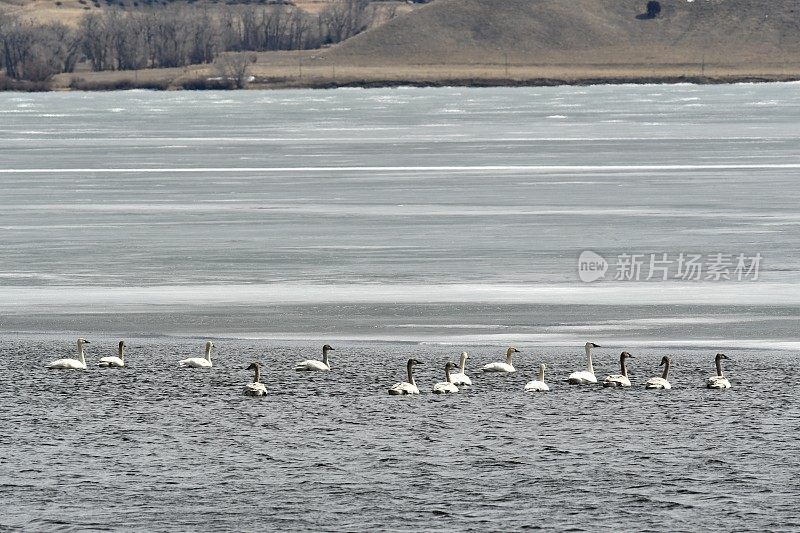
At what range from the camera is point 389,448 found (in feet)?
39.3

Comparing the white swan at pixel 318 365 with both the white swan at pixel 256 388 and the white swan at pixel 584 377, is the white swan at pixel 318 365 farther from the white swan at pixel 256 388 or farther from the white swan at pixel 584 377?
the white swan at pixel 584 377

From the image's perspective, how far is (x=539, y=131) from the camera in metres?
66.7

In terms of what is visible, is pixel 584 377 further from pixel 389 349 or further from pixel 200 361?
pixel 200 361

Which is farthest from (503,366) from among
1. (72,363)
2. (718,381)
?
(72,363)

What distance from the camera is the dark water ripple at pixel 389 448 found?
1024 cm

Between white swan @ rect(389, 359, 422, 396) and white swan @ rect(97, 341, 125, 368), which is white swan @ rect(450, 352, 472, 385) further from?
white swan @ rect(97, 341, 125, 368)

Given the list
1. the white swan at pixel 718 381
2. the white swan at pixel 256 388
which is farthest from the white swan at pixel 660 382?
the white swan at pixel 256 388

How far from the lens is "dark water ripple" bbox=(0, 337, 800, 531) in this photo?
10242mm

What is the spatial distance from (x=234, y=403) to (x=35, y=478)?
2.90 m

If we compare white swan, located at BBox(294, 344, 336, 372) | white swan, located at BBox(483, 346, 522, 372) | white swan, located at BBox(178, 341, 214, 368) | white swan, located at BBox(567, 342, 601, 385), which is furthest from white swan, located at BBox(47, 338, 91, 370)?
white swan, located at BBox(567, 342, 601, 385)

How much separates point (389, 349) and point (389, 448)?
167 inches

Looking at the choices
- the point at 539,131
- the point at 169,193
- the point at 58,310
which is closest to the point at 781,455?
the point at 58,310

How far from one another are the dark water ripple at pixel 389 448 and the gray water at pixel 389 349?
0.10 feet

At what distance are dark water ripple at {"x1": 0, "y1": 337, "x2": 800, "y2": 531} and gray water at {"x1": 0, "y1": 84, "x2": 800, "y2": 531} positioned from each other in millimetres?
32
